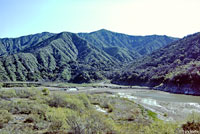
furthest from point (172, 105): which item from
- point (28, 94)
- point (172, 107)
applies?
point (28, 94)

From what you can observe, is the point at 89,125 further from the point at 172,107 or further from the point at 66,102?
the point at 172,107

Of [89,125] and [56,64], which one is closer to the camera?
[89,125]

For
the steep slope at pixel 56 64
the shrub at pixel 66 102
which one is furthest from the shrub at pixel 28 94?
the steep slope at pixel 56 64

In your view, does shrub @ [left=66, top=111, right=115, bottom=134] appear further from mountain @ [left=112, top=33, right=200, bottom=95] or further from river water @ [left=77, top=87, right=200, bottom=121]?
mountain @ [left=112, top=33, right=200, bottom=95]

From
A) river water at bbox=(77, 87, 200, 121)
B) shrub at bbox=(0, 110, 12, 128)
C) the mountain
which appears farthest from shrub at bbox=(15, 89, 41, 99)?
the mountain

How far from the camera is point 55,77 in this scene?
430ft

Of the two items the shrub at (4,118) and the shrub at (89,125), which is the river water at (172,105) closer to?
the shrub at (89,125)

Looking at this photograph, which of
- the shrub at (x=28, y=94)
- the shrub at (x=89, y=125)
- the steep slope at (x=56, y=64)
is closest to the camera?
the shrub at (x=89, y=125)

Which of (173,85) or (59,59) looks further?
(59,59)

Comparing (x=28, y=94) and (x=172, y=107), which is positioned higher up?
(x=28, y=94)

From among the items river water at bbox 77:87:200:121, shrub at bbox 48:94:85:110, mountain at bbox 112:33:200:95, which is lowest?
river water at bbox 77:87:200:121

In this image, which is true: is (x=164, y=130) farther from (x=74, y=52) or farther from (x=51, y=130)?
(x=74, y=52)

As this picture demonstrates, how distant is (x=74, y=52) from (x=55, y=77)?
69524 mm

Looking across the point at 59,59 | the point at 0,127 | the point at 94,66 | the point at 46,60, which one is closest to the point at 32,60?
the point at 46,60
